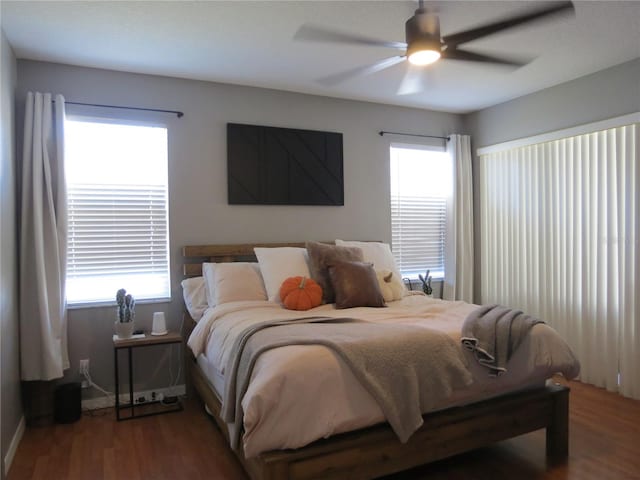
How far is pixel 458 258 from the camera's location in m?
4.82

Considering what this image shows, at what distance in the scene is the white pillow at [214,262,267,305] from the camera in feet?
10.9

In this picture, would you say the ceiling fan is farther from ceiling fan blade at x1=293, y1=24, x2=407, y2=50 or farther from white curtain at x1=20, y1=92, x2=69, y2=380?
white curtain at x1=20, y1=92, x2=69, y2=380

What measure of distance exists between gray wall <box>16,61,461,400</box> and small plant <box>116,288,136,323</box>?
11.8 inches

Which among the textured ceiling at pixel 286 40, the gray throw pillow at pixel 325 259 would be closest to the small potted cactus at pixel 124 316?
the gray throw pillow at pixel 325 259

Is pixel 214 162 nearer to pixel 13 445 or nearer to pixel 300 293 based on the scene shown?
pixel 300 293

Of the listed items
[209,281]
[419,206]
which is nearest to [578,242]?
[419,206]

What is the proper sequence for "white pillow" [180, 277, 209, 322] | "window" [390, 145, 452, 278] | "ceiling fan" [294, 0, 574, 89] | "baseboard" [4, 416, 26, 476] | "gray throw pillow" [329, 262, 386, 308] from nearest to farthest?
"ceiling fan" [294, 0, 574, 89] < "baseboard" [4, 416, 26, 476] < "gray throw pillow" [329, 262, 386, 308] < "white pillow" [180, 277, 209, 322] < "window" [390, 145, 452, 278]

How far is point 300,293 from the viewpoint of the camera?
3.18 meters

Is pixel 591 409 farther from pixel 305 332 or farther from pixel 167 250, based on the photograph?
pixel 167 250

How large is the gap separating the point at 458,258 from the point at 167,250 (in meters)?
2.92

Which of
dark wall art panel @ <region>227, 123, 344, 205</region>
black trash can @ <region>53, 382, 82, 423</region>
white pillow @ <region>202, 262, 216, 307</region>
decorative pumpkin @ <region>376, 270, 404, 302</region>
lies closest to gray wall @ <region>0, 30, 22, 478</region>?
black trash can @ <region>53, 382, 82, 423</region>

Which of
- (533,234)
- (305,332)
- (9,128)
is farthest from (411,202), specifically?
(9,128)

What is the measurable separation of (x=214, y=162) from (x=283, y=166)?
0.61m

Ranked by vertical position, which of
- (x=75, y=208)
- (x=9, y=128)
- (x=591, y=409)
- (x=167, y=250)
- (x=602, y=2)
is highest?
(x=602, y=2)
